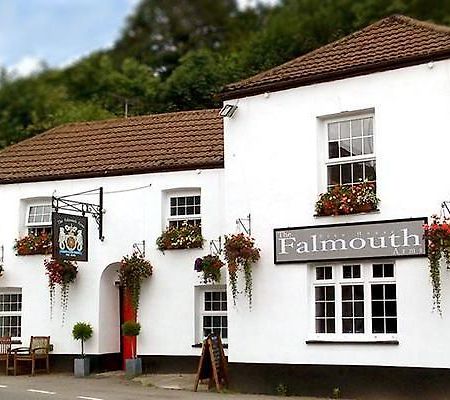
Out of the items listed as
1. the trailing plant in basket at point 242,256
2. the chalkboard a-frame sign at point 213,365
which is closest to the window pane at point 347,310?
the trailing plant in basket at point 242,256

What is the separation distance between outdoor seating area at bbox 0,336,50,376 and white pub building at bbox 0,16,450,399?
0.98 feet

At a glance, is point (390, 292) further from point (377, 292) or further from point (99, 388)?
point (99, 388)

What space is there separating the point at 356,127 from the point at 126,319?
26.6 ft

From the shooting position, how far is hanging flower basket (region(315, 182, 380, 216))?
55.6ft

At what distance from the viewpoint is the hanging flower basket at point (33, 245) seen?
22422 millimetres

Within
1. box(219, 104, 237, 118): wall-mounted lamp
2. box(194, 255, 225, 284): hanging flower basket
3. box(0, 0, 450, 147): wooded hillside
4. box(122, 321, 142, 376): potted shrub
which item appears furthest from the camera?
box(0, 0, 450, 147): wooded hillside

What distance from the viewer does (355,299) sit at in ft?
56.1

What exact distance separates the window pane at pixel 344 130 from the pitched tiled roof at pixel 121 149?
3861 mm

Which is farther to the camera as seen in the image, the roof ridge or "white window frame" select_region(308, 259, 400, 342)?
the roof ridge

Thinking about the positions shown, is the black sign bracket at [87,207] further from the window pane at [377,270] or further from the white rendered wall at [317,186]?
the window pane at [377,270]

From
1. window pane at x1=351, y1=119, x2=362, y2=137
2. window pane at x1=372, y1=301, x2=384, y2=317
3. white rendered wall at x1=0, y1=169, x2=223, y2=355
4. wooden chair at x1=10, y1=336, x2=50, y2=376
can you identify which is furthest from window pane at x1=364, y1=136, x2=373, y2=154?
wooden chair at x1=10, y1=336, x2=50, y2=376

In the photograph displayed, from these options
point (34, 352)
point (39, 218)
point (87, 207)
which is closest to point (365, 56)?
point (87, 207)

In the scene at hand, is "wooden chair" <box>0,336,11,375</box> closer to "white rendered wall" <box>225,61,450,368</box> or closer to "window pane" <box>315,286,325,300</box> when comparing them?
"white rendered wall" <box>225,61,450,368</box>

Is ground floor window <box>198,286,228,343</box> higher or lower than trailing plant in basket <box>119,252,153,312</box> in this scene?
lower
